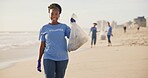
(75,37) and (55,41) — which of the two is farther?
(75,37)

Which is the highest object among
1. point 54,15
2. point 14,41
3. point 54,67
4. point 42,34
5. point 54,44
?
point 54,15

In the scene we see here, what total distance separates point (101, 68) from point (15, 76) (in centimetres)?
176

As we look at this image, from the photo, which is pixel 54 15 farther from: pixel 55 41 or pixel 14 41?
pixel 14 41

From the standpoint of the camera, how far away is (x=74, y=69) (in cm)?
605

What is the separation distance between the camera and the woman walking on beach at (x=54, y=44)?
3088 millimetres

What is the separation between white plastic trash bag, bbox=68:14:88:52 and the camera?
3242 millimetres

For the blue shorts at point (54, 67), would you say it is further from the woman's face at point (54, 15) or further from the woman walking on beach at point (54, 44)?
the woman's face at point (54, 15)

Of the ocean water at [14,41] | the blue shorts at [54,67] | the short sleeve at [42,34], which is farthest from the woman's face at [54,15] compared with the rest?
the ocean water at [14,41]

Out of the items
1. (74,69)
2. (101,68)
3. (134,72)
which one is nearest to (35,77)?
(74,69)

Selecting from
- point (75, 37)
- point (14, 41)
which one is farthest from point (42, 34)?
point (14, 41)

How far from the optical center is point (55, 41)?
309cm

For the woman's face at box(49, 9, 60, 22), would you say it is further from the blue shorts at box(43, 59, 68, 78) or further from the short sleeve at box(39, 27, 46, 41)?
the blue shorts at box(43, 59, 68, 78)

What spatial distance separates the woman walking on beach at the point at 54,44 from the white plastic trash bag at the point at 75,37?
88mm

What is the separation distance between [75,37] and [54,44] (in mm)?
307
